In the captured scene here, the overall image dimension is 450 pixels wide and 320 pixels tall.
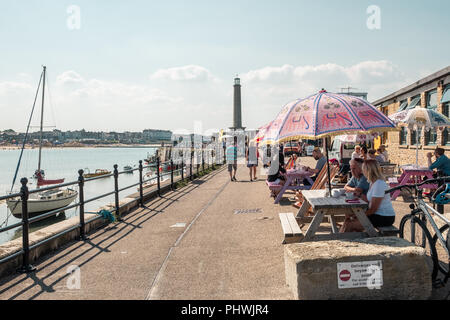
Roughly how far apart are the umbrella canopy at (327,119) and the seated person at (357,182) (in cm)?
94

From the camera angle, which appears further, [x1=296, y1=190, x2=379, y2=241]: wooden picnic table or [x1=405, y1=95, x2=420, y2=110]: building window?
[x1=405, y1=95, x2=420, y2=110]: building window

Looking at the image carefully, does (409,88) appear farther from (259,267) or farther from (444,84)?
(259,267)

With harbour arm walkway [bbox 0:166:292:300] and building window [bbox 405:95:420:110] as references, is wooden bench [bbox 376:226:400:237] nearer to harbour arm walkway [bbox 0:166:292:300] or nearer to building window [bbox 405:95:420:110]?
harbour arm walkway [bbox 0:166:292:300]

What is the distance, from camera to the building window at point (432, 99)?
55.5ft

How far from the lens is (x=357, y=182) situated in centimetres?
597

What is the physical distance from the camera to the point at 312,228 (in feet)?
16.2

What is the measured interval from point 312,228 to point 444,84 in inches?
548

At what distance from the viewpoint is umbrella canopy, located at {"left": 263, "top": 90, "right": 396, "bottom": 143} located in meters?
4.77

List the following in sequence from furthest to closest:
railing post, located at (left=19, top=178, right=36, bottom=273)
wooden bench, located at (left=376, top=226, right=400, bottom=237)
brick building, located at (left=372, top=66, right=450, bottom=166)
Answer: brick building, located at (left=372, top=66, right=450, bottom=166) < railing post, located at (left=19, top=178, right=36, bottom=273) < wooden bench, located at (left=376, top=226, right=400, bottom=237)

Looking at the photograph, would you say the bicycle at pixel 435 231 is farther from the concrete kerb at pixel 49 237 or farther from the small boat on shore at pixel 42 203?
the small boat on shore at pixel 42 203

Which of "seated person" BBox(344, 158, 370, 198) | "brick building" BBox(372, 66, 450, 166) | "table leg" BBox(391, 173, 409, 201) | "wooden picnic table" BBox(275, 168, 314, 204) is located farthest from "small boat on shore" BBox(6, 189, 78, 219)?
"seated person" BBox(344, 158, 370, 198)

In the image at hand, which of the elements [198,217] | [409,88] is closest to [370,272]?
[198,217]

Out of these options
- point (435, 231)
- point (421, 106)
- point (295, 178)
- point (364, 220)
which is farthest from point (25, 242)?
point (421, 106)

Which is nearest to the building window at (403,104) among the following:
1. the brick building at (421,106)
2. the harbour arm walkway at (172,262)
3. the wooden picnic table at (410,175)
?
the brick building at (421,106)
